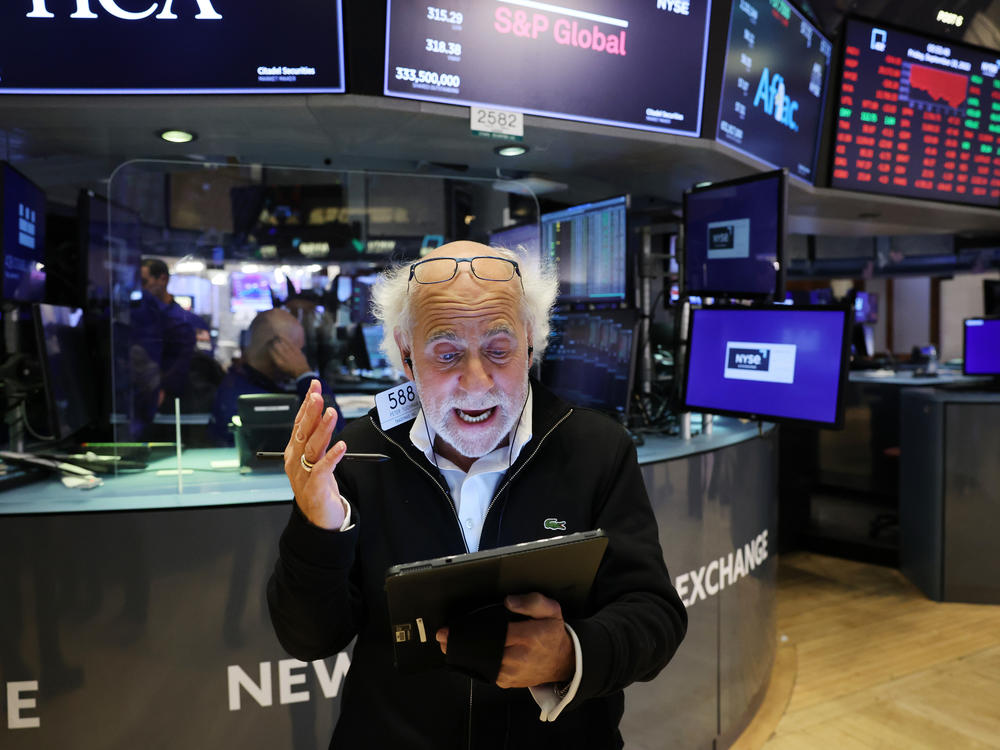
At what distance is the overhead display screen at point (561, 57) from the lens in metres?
2.41

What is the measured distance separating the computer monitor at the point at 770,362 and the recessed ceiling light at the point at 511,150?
1036 millimetres

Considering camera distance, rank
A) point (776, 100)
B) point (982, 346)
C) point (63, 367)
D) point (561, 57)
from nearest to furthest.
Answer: point (63, 367) → point (561, 57) → point (776, 100) → point (982, 346)

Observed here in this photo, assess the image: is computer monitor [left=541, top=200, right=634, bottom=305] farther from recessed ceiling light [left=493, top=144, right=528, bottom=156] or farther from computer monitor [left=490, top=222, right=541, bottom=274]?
recessed ceiling light [left=493, top=144, right=528, bottom=156]

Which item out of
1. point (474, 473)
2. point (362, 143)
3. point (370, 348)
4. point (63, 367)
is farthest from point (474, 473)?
point (370, 348)

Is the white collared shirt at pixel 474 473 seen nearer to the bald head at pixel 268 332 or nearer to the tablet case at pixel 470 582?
the tablet case at pixel 470 582

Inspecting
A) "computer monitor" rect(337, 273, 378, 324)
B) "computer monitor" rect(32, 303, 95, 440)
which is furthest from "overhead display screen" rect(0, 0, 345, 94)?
"computer monitor" rect(337, 273, 378, 324)

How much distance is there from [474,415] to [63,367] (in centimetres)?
166

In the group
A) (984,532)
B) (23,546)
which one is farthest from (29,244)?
(984,532)

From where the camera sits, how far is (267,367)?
11.1ft

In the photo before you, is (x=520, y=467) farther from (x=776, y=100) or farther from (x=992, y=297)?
(x=992, y=297)

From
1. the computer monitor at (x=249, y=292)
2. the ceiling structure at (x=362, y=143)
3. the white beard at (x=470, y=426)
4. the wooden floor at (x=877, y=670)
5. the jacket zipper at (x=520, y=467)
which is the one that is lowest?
the wooden floor at (x=877, y=670)

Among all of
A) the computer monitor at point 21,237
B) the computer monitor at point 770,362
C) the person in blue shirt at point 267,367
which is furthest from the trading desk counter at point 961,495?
the computer monitor at point 21,237

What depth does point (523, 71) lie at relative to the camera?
256cm

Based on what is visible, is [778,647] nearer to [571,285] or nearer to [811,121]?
[571,285]
